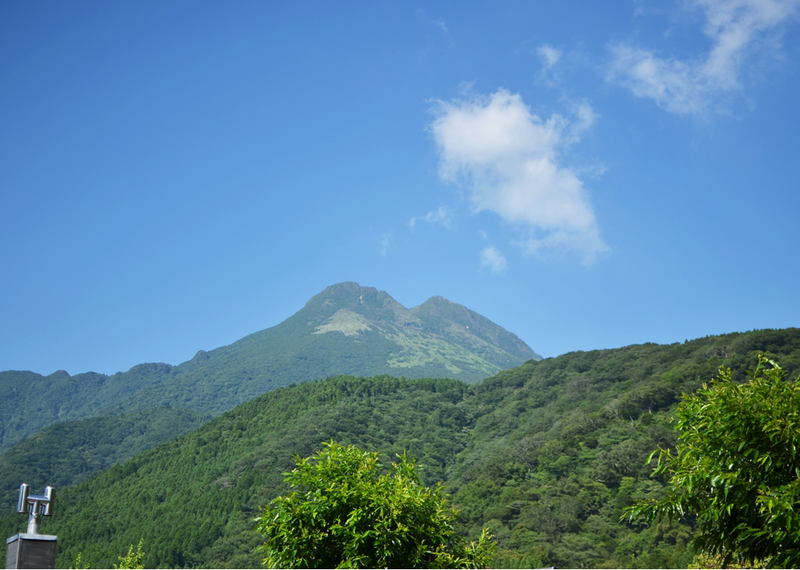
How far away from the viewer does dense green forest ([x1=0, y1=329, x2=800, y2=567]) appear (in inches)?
2156

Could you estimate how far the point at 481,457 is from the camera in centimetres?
7944

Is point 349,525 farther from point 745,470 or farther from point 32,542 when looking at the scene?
point 745,470

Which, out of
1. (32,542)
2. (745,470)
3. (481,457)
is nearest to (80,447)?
(481,457)

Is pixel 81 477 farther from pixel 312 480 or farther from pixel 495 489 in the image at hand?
pixel 312 480

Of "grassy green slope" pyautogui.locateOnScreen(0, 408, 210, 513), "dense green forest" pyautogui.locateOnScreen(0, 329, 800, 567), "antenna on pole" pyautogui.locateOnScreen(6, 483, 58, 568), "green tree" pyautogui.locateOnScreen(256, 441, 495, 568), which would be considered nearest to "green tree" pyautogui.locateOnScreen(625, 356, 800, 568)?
"green tree" pyautogui.locateOnScreen(256, 441, 495, 568)

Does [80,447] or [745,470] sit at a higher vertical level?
[745,470]

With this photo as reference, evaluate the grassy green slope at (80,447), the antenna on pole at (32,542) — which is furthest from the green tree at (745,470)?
the grassy green slope at (80,447)

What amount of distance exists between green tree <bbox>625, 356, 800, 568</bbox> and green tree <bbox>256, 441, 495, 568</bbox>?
7.84 feet

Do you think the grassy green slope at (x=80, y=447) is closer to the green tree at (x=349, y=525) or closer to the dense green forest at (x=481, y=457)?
the dense green forest at (x=481, y=457)

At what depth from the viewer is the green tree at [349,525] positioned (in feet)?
21.9

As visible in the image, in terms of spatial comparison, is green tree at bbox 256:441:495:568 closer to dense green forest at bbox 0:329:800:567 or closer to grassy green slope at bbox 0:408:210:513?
dense green forest at bbox 0:329:800:567

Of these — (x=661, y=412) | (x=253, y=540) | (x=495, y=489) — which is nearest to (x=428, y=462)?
(x=495, y=489)

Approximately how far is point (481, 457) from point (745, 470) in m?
77.2

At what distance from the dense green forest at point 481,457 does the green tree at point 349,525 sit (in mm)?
37487
